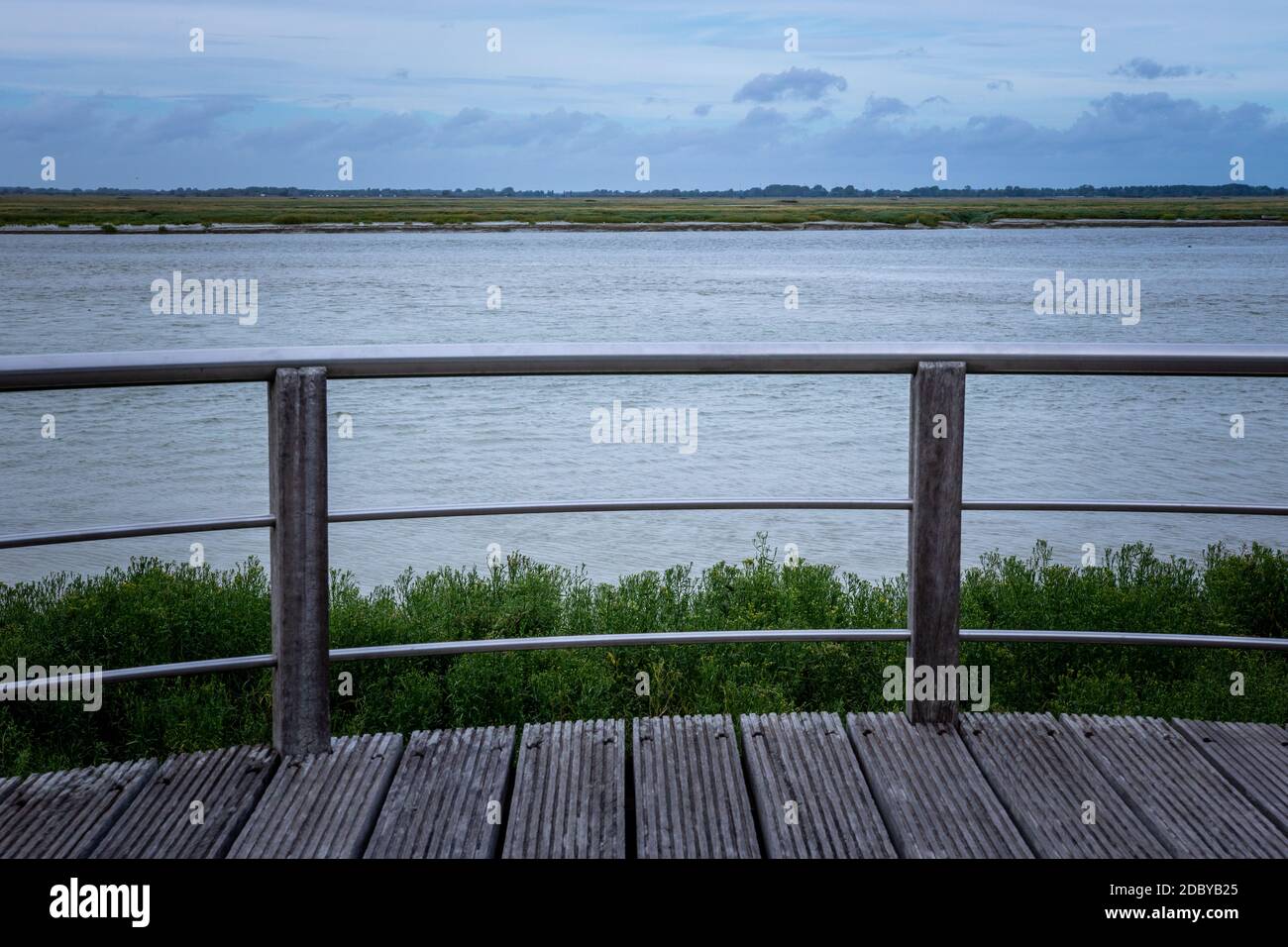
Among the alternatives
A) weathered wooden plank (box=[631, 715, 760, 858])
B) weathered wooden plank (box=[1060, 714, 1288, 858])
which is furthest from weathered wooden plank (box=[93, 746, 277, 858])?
weathered wooden plank (box=[1060, 714, 1288, 858])

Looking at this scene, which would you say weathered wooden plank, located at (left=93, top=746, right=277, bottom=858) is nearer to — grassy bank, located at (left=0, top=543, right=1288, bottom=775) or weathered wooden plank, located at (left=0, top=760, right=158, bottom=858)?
weathered wooden plank, located at (left=0, top=760, right=158, bottom=858)

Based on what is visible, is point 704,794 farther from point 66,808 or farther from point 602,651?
point 602,651

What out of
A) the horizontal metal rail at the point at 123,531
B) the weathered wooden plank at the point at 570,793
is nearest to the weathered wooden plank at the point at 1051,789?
the weathered wooden plank at the point at 570,793

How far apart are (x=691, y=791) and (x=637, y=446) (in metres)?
22.0

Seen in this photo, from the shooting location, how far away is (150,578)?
8305mm

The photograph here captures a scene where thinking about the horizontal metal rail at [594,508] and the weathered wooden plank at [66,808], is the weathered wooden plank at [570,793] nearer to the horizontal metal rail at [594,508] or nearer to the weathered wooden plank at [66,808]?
the horizontal metal rail at [594,508]

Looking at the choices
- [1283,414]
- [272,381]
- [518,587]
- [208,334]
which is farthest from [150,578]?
[208,334]

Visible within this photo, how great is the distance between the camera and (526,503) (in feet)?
10.8

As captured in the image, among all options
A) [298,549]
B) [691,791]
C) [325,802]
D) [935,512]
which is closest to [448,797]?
[325,802]

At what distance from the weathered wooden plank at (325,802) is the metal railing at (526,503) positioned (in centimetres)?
10

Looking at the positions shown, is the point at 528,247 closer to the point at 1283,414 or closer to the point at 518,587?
the point at 1283,414

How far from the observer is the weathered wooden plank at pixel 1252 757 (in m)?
3.08

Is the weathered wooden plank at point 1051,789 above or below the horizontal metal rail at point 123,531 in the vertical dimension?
below

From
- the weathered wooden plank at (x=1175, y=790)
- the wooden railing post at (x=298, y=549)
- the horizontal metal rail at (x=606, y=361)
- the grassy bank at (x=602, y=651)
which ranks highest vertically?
the horizontal metal rail at (x=606, y=361)
